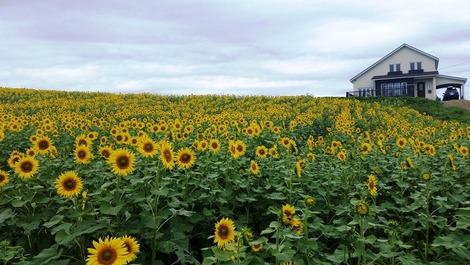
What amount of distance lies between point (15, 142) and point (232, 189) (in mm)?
5097

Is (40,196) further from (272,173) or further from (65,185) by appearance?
(272,173)

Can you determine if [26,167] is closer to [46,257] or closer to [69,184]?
[69,184]

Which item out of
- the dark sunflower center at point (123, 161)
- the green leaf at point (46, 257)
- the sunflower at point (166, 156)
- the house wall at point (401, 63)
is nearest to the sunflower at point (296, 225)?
the sunflower at point (166, 156)

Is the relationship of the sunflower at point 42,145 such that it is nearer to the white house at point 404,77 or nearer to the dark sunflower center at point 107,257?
the dark sunflower center at point 107,257

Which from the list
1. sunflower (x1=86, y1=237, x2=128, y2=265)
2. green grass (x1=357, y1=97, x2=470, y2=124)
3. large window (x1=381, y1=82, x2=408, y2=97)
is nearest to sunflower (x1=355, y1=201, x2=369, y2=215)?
sunflower (x1=86, y1=237, x2=128, y2=265)

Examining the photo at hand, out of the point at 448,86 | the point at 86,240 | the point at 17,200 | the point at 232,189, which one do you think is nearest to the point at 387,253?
the point at 232,189

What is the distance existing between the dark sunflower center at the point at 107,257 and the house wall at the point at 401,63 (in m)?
48.4

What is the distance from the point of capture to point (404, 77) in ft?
142

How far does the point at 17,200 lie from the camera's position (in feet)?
10.3

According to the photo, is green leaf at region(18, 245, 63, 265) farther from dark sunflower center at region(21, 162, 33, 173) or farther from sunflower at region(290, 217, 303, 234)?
sunflower at region(290, 217, 303, 234)

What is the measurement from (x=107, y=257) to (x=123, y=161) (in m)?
1.11

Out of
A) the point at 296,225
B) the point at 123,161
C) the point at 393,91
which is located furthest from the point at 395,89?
the point at 123,161

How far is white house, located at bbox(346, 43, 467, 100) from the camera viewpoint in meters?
43.2

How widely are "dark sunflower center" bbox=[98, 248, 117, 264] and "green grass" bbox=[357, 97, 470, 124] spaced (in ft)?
84.2
